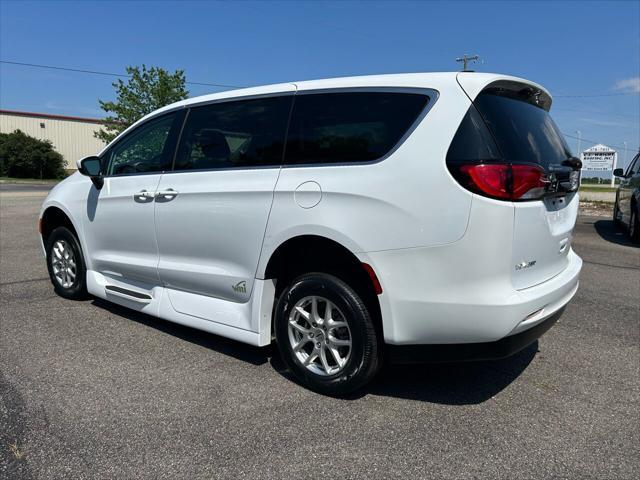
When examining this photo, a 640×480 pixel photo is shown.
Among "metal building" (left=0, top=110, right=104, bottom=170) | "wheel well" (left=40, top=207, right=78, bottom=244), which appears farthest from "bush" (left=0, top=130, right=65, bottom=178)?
"wheel well" (left=40, top=207, right=78, bottom=244)

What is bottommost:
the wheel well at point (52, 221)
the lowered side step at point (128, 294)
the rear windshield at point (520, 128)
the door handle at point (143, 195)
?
the lowered side step at point (128, 294)

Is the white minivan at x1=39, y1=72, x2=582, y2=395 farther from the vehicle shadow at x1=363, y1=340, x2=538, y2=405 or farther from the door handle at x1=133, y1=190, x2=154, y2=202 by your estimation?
the vehicle shadow at x1=363, y1=340, x2=538, y2=405

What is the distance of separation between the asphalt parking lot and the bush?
50870 millimetres

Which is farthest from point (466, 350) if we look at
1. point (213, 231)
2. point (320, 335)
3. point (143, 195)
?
point (143, 195)

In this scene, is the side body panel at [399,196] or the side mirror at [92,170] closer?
the side body panel at [399,196]

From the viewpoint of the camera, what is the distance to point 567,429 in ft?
9.11

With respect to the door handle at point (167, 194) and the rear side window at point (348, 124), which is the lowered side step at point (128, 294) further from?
the rear side window at point (348, 124)

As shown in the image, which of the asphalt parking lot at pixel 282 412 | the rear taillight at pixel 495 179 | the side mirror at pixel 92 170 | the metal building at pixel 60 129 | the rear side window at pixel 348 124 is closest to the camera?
the asphalt parking lot at pixel 282 412

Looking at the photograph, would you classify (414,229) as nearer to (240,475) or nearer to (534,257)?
(534,257)

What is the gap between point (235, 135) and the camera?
3.64m

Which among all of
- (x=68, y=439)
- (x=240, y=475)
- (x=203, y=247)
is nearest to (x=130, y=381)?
(x=68, y=439)

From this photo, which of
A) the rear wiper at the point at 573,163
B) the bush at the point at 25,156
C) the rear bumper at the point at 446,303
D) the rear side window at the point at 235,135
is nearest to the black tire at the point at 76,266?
the rear side window at the point at 235,135

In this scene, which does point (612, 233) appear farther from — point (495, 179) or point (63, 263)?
point (63, 263)

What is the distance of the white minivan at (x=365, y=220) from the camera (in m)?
2.61
